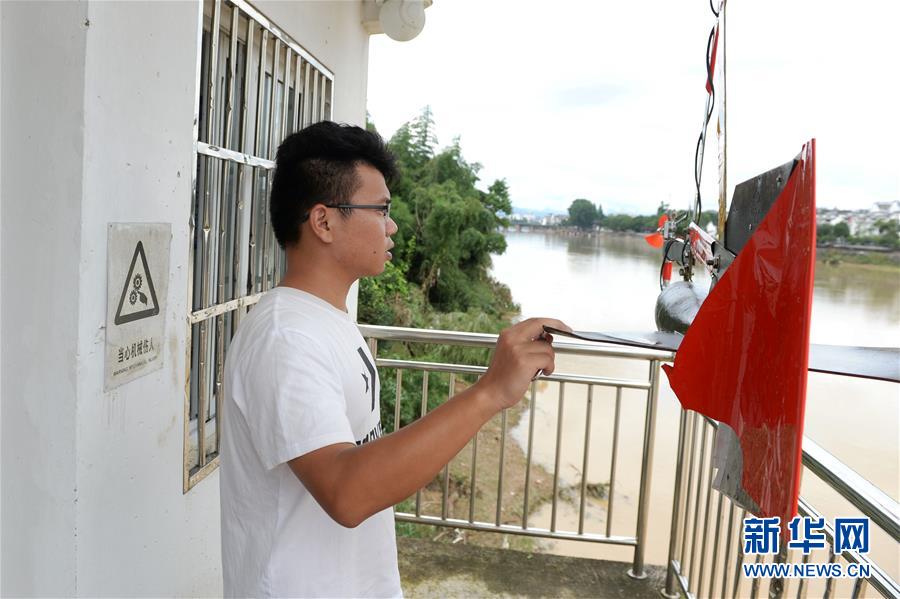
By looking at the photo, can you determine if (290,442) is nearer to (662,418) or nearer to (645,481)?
(645,481)

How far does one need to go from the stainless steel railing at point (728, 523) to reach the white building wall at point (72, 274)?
142cm

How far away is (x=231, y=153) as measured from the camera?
1.76 metres

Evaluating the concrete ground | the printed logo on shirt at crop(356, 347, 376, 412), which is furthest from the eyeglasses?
the concrete ground

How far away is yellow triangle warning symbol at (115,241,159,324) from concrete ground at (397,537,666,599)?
1.63 metres

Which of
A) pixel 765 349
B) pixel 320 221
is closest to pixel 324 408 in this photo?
pixel 320 221

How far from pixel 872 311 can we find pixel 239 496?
1182cm

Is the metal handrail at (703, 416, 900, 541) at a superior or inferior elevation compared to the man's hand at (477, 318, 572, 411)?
inferior

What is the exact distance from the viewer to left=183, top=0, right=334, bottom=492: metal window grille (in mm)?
1596

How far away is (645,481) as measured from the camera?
2412mm

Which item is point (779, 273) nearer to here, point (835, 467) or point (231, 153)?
point (835, 467)

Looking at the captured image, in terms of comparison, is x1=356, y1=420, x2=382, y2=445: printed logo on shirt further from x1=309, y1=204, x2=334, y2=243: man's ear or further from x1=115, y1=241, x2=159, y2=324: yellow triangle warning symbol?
x1=115, y1=241, x2=159, y2=324: yellow triangle warning symbol

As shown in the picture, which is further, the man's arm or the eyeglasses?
the eyeglasses

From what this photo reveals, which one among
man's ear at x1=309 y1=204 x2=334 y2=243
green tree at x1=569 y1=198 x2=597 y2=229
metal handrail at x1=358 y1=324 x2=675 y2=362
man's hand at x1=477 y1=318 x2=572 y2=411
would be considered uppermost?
green tree at x1=569 y1=198 x2=597 y2=229

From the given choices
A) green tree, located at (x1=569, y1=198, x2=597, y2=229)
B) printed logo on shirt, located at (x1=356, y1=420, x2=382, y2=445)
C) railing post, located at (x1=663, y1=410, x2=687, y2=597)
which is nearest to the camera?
printed logo on shirt, located at (x1=356, y1=420, x2=382, y2=445)
